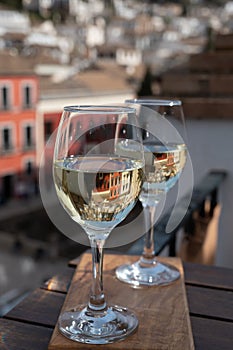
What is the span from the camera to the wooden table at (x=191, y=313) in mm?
476

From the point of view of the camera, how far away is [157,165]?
63 cm

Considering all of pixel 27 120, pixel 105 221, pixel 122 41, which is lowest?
pixel 27 120

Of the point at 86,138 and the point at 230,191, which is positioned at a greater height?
the point at 86,138

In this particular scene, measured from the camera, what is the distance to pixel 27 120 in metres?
10.1

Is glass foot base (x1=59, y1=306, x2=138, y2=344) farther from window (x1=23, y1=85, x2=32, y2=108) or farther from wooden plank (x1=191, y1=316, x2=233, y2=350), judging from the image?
window (x1=23, y1=85, x2=32, y2=108)

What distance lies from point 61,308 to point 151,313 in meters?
0.10

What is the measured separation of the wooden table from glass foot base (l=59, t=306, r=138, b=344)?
0.6 inches

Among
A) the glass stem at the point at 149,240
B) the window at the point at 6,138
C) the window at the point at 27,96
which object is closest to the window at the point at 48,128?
the window at the point at 27,96

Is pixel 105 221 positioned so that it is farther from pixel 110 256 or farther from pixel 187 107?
pixel 187 107

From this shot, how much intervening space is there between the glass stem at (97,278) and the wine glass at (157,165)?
132mm

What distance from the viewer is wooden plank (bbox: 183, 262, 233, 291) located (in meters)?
0.65

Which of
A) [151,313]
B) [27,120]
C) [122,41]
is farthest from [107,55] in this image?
[151,313]

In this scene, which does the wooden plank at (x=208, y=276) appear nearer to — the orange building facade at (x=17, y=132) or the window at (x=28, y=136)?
the orange building facade at (x=17, y=132)

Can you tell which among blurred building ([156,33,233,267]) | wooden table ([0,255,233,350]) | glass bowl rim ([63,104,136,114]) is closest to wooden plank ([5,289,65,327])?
wooden table ([0,255,233,350])
